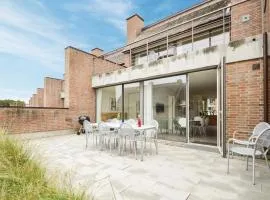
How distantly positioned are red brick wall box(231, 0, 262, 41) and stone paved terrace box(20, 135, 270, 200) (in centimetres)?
399

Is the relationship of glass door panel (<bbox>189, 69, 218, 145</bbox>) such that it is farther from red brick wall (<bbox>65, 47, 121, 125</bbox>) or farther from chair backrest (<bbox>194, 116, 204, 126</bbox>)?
red brick wall (<bbox>65, 47, 121, 125</bbox>)

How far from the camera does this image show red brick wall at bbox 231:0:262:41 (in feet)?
17.9

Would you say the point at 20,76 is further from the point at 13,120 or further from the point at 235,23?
the point at 235,23

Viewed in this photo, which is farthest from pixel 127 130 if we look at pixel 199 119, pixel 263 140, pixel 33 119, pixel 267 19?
pixel 33 119

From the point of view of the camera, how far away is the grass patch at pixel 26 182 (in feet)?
5.57

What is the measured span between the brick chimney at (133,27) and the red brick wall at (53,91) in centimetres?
748

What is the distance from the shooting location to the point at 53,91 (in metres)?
15.5

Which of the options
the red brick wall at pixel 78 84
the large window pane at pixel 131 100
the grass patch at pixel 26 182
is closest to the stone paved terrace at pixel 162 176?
the grass patch at pixel 26 182

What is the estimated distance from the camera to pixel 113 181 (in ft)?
10.2

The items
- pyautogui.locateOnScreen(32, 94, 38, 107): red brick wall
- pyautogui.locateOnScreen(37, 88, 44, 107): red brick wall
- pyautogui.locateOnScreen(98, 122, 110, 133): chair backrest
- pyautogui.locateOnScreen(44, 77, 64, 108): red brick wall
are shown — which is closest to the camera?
pyautogui.locateOnScreen(98, 122, 110, 133): chair backrest

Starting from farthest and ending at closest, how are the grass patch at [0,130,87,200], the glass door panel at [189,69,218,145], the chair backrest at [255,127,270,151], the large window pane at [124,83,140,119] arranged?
the large window pane at [124,83,140,119], the glass door panel at [189,69,218,145], the chair backrest at [255,127,270,151], the grass patch at [0,130,87,200]

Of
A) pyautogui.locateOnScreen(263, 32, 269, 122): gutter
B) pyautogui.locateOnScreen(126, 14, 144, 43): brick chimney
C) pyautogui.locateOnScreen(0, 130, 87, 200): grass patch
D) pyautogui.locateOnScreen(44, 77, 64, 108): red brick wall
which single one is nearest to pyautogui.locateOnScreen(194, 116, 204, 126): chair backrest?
pyautogui.locateOnScreen(263, 32, 269, 122): gutter

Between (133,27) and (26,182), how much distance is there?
13.6 metres

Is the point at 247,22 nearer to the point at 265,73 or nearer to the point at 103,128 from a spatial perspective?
the point at 265,73
